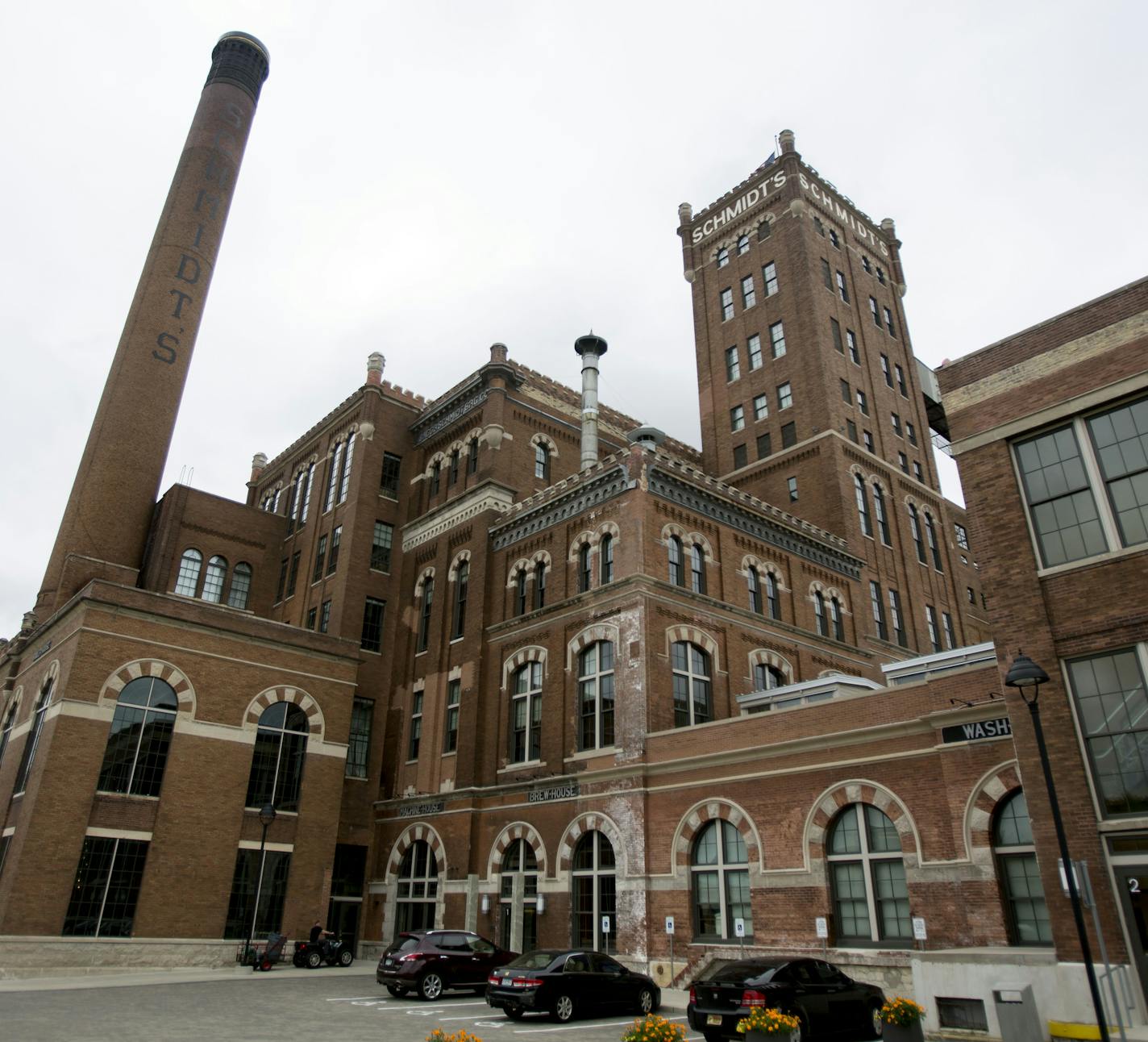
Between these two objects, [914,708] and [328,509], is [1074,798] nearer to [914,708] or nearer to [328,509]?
[914,708]

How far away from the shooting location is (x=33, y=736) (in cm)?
3347

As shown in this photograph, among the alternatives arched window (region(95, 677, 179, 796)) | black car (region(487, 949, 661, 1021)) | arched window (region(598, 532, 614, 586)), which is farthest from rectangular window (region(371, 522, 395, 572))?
black car (region(487, 949, 661, 1021))

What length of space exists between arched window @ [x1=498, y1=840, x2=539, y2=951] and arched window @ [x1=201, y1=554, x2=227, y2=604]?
23.6 metres

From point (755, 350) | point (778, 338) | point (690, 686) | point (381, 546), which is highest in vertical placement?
point (755, 350)

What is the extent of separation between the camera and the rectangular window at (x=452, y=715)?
36500mm

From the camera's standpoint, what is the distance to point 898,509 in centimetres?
4644

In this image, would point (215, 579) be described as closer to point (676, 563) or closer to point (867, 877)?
point (676, 563)

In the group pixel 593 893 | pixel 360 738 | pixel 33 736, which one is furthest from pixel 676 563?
pixel 33 736

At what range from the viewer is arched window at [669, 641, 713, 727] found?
30.8 metres

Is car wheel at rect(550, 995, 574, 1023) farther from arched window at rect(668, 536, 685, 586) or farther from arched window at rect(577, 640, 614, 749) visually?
arched window at rect(668, 536, 685, 586)

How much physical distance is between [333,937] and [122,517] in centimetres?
2138

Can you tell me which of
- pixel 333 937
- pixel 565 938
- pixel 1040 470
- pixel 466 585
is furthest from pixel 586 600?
pixel 1040 470

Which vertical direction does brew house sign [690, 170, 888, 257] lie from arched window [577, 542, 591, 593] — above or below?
above

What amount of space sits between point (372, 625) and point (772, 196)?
3273 cm
